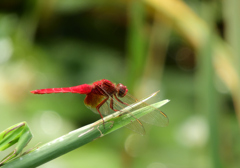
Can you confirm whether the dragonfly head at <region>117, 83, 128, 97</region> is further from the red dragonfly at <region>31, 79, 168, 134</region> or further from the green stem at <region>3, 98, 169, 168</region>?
the green stem at <region>3, 98, 169, 168</region>

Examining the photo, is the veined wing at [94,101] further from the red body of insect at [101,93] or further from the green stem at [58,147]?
the green stem at [58,147]

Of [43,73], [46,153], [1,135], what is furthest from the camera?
[43,73]

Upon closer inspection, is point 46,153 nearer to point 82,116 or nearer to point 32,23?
point 82,116

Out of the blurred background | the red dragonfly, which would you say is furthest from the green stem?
the blurred background

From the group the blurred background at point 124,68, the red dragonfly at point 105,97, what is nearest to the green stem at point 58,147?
the red dragonfly at point 105,97

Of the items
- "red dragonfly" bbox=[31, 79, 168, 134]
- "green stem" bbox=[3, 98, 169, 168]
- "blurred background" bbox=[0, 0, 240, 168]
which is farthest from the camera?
"blurred background" bbox=[0, 0, 240, 168]

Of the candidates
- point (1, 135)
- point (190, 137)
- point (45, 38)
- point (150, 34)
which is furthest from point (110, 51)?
point (1, 135)

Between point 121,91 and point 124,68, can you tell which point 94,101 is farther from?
point 124,68

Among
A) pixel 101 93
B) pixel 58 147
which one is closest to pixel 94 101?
pixel 101 93
